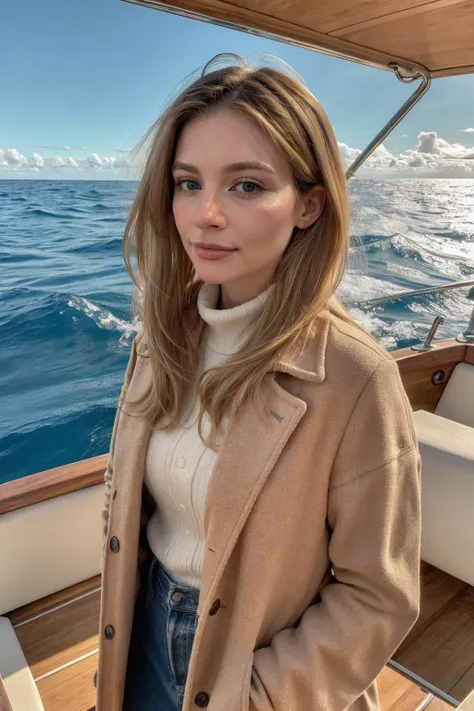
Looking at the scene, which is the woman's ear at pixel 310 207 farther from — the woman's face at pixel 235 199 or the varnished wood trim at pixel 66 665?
the varnished wood trim at pixel 66 665

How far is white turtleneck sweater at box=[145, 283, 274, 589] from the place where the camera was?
860 mm

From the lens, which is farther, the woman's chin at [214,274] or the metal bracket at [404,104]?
the metal bracket at [404,104]

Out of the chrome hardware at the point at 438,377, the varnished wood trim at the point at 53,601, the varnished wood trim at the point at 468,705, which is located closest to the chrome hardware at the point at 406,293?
the chrome hardware at the point at 438,377

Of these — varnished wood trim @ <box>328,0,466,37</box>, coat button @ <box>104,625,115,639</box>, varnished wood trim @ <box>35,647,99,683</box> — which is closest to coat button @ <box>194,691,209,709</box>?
coat button @ <box>104,625,115,639</box>

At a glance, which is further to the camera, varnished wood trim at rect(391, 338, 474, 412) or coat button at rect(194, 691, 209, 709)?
varnished wood trim at rect(391, 338, 474, 412)

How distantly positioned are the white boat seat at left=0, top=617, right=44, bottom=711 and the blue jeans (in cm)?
51

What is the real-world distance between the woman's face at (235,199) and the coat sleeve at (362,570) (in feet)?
0.81

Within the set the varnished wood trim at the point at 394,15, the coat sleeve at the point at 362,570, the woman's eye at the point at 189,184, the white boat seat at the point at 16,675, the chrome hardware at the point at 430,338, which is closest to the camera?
the coat sleeve at the point at 362,570

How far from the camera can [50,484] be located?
1.70 meters

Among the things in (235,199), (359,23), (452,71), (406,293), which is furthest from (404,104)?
(235,199)

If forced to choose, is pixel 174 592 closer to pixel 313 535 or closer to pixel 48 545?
pixel 313 535

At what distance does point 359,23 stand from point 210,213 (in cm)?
81

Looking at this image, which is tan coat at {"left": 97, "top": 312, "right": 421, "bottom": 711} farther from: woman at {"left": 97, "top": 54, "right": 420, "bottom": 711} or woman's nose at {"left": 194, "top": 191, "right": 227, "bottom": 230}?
woman's nose at {"left": 194, "top": 191, "right": 227, "bottom": 230}

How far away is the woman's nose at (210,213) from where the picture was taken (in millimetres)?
789
